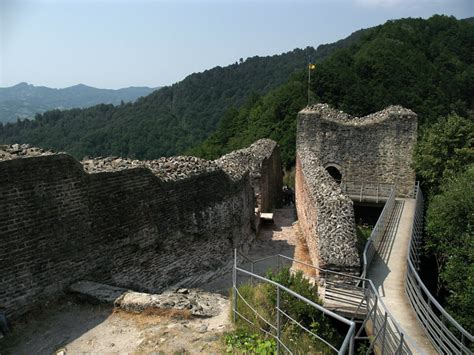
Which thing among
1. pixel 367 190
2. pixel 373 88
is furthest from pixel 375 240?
pixel 373 88

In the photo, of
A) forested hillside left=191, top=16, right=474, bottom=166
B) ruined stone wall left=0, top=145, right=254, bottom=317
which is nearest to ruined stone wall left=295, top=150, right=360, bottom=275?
ruined stone wall left=0, top=145, right=254, bottom=317

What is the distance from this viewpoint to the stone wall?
16.7 meters

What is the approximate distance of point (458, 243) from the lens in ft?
39.7

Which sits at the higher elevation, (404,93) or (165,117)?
(404,93)

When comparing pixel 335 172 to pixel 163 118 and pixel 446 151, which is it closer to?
pixel 446 151

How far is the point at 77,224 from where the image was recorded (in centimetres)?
829

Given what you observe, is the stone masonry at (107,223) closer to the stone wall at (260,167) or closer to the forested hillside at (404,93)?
the stone wall at (260,167)

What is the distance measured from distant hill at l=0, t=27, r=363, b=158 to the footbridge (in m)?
65.3

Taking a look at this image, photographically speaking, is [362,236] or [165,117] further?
[165,117]

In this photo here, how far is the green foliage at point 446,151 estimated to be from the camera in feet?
57.4

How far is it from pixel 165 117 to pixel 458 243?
277ft

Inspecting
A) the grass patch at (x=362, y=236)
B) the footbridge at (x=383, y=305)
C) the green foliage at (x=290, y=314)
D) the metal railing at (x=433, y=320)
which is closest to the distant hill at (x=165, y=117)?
the grass patch at (x=362, y=236)

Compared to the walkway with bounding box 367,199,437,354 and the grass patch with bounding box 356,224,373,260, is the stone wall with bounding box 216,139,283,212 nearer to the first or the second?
the grass patch with bounding box 356,224,373,260

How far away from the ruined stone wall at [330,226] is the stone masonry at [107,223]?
8.65 feet
